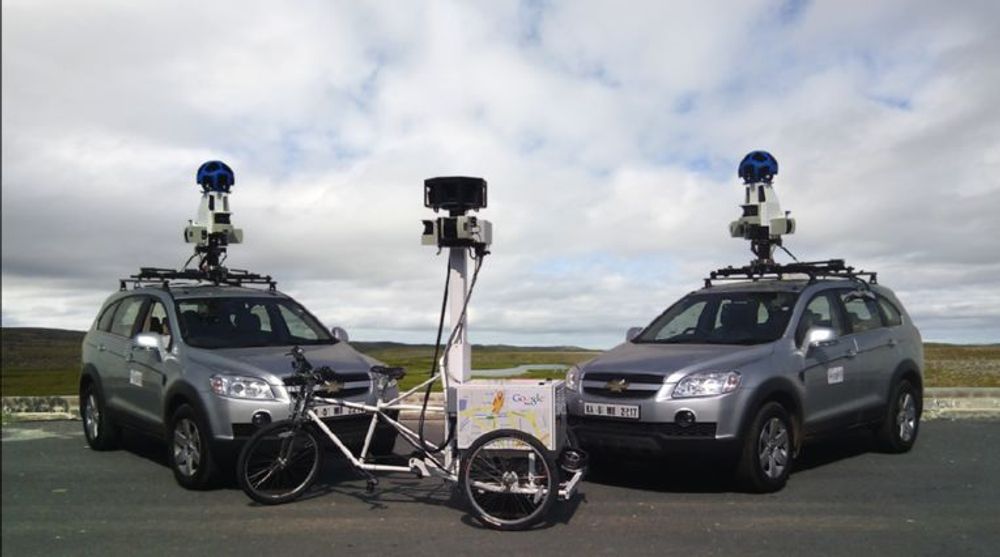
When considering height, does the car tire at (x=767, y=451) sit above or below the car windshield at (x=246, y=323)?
below

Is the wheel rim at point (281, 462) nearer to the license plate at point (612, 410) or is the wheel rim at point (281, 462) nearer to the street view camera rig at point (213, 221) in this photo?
the license plate at point (612, 410)

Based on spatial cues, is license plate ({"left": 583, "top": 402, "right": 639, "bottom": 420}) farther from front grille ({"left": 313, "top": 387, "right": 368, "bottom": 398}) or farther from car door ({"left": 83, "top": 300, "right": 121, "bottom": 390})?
car door ({"left": 83, "top": 300, "right": 121, "bottom": 390})

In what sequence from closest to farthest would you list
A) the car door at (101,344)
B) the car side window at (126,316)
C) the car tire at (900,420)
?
1. the car tire at (900,420)
2. the car side window at (126,316)
3. the car door at (101,344)

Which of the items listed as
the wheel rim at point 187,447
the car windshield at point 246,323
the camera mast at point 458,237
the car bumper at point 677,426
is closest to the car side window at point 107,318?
the car windshield at point 246,323

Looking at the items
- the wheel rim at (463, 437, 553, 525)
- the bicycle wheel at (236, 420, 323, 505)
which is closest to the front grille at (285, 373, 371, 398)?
the bicycle wheel at (236, 420, 323, 505)

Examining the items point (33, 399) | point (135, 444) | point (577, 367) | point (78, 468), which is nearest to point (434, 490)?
point (577, 367)

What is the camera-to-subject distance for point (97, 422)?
408 inches

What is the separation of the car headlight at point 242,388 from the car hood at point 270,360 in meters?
0.07

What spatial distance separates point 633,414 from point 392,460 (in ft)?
7.03

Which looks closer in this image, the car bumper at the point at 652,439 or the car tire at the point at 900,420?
the car bumper at the point at 652,439

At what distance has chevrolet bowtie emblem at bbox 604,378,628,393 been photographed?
308 inches

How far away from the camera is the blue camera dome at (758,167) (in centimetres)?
1250

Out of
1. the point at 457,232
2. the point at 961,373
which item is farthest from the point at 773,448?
the point at 961,373

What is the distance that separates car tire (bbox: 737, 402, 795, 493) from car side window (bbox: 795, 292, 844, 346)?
94 cm
